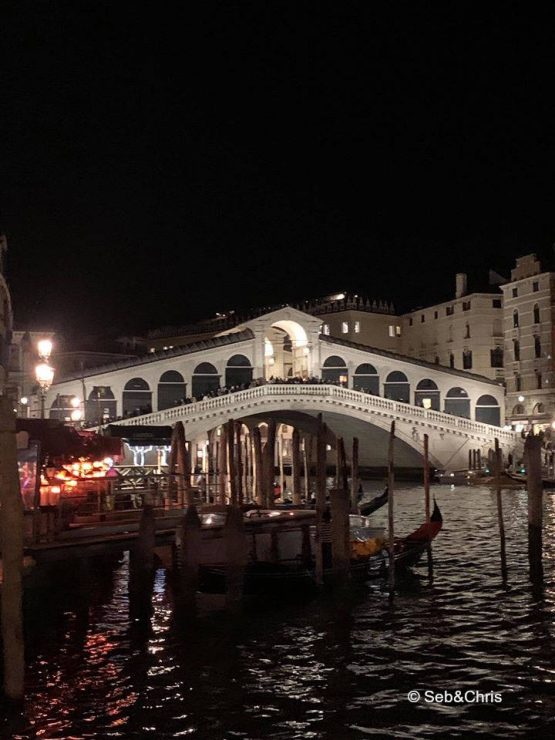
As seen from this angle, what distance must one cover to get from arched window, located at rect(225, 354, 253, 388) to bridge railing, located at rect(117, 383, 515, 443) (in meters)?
4.68

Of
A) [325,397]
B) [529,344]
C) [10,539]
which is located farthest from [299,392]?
[10,539]

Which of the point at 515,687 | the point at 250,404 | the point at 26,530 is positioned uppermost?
the point at 250,404

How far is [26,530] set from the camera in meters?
11.6

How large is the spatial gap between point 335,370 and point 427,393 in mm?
4487

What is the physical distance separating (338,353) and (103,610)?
28.5 metres

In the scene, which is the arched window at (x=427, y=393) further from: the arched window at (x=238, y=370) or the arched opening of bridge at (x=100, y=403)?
the arched opening of bridge at (x=100, y=403)

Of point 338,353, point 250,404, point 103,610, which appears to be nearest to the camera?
point 103,610

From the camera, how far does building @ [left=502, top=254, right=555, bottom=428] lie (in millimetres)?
36531

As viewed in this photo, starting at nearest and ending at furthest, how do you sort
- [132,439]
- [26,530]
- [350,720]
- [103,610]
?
[350,720]
[26,530]
[103,610]
[132,439]

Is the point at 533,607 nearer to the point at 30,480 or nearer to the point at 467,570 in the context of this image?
the point at 467,570

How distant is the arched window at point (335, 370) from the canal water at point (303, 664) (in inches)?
1013

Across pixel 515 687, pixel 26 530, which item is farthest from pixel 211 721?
pixel 26 530

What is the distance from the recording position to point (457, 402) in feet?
134

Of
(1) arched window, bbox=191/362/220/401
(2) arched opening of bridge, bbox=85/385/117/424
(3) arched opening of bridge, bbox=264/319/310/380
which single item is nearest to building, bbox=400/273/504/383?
(3) arched opening of bridge, bbox=264/319/310/380
